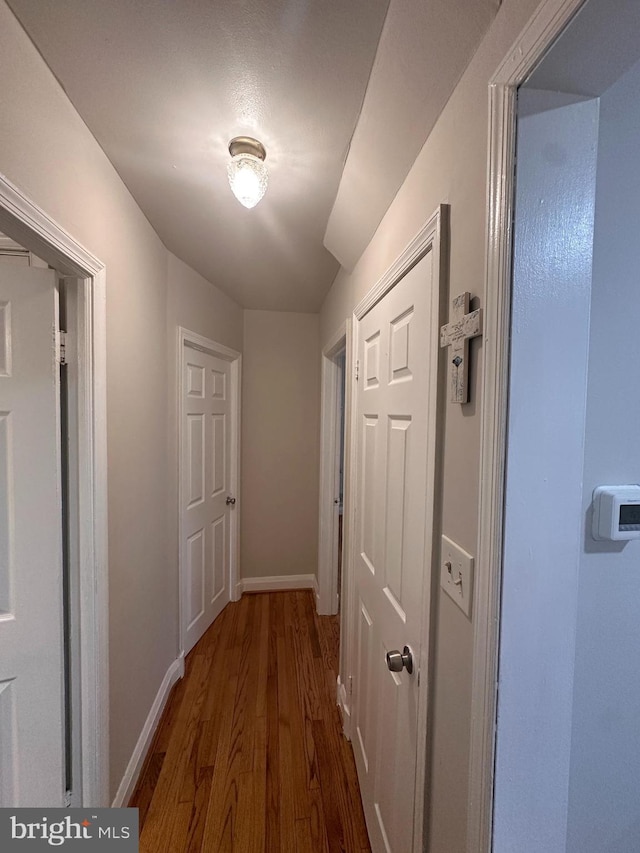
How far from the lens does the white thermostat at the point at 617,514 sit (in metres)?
0.59

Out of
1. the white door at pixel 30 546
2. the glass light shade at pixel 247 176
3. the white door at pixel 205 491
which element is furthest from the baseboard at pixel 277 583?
the glass light shade at pixel 247 176

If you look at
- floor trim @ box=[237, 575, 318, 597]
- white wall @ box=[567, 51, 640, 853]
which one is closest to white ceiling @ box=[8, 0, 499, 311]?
white wall @ box=[567, 51, 640, 853]

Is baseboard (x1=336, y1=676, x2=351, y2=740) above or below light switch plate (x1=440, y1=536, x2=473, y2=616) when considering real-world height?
below

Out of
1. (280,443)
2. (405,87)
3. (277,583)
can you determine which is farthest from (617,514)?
(277,583)

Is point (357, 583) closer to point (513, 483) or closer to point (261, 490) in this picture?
point (513, 483)

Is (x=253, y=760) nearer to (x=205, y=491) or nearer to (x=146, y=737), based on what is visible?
(x=146, y=737)

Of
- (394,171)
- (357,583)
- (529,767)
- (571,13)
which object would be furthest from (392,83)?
(357,583)

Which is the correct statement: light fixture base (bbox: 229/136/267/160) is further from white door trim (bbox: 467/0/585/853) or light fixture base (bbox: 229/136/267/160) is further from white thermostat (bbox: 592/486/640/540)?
white thermostat (bbox: 592/486/640/540)

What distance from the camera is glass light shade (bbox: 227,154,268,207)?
1030mm

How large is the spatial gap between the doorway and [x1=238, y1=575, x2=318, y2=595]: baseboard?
7.82 ft

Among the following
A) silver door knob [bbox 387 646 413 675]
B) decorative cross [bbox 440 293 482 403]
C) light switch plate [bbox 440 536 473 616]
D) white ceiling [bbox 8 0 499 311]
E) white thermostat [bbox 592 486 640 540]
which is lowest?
silver door knob [bbox 387 646 413 675]

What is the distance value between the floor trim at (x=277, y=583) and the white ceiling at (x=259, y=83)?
2606 mm

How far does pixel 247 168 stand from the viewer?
103 cm

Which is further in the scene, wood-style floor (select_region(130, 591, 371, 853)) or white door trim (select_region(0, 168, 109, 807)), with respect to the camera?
wood-style floor (select_region(130, 591, 371, 853))
